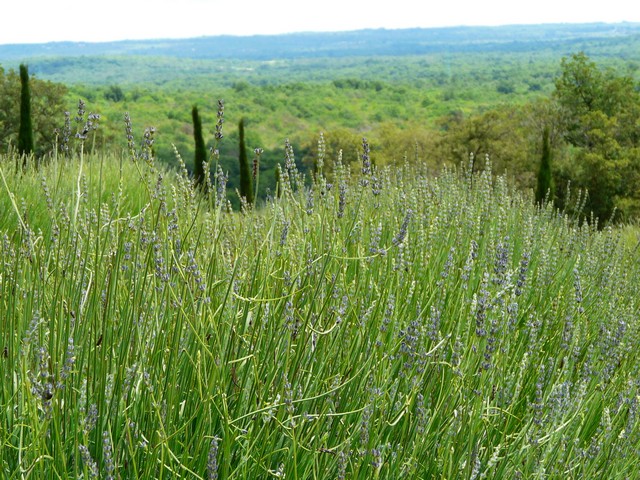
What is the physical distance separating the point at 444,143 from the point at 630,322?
3638 centimetres

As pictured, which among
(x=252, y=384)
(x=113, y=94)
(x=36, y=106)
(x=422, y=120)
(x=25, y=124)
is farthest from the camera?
(x=113, y=94)

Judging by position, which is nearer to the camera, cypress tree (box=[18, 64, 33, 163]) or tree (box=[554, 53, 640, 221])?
cypress tree (box=[18, 64, 33, 163])

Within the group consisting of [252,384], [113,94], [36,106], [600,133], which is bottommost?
[600,133]

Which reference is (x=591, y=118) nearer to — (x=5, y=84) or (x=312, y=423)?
(x=5, y=84)

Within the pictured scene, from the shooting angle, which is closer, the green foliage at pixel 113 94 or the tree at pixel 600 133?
the tree at pixel 600 133

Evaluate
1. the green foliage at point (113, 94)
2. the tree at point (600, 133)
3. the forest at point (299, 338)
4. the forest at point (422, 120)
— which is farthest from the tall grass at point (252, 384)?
the green foliage at point (113, 94)

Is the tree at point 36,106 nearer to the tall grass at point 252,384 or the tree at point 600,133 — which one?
the tree at point 600,133

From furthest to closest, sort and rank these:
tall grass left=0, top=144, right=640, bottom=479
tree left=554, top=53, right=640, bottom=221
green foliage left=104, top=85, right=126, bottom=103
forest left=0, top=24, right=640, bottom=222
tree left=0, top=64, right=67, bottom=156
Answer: green foliage left=104, top=85, right=126, bottom=103 → tree left=0, top=64, right=67, bottom=156 → forest left=0, top=24, right=640, bottom=222 → tree left=554, top=53, right=640, bottom=221 → tall grass left=0, top=144, right=640, bottom=479

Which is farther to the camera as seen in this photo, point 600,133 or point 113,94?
point 113,94

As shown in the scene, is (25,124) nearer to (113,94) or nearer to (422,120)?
(422,120)

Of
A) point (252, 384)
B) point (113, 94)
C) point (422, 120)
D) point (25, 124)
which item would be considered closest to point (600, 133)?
point (25, 124)

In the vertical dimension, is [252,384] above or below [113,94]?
below

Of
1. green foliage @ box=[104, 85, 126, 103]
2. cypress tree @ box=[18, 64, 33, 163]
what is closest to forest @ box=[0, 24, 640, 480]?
cypress tree @ box=[18, 64, 33, 163]

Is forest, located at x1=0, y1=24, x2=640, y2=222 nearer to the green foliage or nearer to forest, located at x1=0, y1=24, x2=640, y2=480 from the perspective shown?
the green foliage
